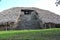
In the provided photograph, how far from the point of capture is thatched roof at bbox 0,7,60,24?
1225 inches

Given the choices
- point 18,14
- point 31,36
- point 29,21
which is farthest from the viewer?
point 18,14

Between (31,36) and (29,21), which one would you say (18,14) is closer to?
(29,21)

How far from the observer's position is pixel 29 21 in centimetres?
3066

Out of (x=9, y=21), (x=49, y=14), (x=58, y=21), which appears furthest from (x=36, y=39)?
(x=49, y=14)

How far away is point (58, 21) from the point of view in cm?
3183

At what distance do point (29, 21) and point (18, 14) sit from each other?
9.16 feet

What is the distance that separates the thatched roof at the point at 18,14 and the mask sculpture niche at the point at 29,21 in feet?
2.77

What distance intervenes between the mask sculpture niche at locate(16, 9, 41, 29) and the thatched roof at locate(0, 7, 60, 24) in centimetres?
84

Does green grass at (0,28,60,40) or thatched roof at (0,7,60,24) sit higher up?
thatched roof at (0,7,60,24)

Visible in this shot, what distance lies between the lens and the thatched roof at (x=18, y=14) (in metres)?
31.1

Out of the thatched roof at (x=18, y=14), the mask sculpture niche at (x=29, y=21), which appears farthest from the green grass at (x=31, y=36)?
the thatched roof at (x=18, y=14)

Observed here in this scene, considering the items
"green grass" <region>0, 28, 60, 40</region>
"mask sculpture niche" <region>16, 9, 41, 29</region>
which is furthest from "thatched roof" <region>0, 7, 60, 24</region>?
"green grass" <region>0, 28, 60, 40</region>

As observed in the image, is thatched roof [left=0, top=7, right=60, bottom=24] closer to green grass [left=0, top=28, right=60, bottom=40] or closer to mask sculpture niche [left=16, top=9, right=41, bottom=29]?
mask sculpture niche [left=16, top=9, right=41, bottom=29]

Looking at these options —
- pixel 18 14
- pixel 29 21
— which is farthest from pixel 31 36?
pixel 18 14
